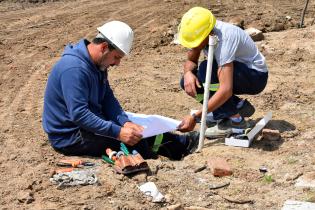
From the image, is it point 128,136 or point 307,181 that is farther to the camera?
point 128,136

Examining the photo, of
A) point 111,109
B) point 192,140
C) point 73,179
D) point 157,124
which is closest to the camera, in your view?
point 73,179

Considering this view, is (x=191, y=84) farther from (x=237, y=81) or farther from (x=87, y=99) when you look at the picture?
(x=87, y=99)

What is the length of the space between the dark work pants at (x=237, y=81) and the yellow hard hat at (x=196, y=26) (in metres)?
0.40

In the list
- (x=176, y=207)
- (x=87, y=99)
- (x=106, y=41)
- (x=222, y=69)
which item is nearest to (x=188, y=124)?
(x=222, y=69)

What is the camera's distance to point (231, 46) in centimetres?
495

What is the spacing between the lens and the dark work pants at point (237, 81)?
530cm

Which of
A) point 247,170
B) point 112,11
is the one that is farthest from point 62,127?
point 112,11

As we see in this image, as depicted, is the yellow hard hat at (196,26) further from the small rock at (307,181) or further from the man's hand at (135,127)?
the small rock at (307,181)

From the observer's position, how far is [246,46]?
5176 mm

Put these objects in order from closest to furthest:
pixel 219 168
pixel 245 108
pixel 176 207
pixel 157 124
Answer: pixel 176 207
pixel 219 168
pixel 157 124
pixel 245 108

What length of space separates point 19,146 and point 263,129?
2224 mm

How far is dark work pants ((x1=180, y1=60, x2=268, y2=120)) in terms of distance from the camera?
530 cm

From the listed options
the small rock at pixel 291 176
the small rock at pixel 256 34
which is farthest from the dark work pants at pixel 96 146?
the small rock at pixel 256 34

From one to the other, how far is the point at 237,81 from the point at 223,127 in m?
0.47
